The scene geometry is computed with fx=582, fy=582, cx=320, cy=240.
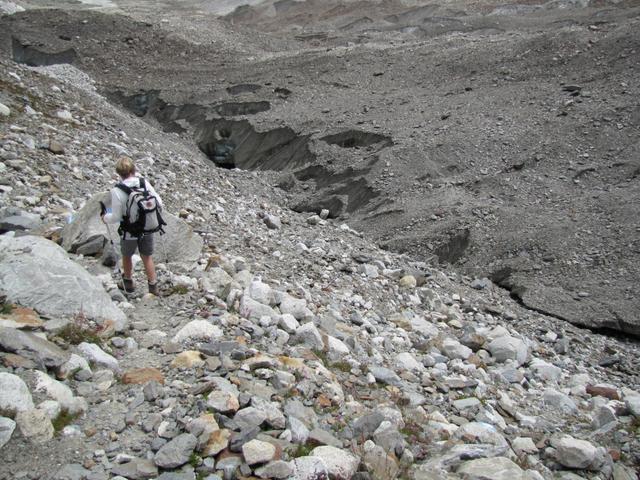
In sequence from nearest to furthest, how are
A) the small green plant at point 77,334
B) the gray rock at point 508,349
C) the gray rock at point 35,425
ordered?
the gray rock at point 35,425
the small green plant at point 77,334
the gray rock at point 508,349

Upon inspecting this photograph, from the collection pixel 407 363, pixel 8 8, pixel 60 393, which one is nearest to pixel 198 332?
pixel 60 393

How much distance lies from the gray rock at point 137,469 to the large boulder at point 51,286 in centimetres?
198

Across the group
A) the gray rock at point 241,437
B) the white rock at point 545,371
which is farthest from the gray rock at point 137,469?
the white rock at point 545,371

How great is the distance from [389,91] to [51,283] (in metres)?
15.4

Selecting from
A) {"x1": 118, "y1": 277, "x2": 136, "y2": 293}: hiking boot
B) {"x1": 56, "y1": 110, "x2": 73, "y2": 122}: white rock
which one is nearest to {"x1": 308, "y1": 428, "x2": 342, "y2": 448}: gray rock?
{"x1": 118, "y1": 277, "x2": 136, "y2": 293}: hiking boot

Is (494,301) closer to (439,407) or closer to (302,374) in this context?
(439,407)

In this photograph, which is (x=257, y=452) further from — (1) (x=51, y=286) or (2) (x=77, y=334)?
(1) (x=51, y=286)

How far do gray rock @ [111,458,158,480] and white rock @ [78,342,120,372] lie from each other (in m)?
1.22

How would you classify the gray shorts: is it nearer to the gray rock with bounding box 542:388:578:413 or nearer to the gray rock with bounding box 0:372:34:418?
the gray rock with bounding box 0:372:34:418

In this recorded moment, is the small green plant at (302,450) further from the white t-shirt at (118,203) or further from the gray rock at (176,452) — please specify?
the white t-shirt at (118,203)

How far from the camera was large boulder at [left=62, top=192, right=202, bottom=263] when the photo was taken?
695cm

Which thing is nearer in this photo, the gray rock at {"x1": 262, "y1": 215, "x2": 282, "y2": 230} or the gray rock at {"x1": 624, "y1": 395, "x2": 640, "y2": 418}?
the gray rock at {"x1": 624, "y1": 395, "x2": 640, "y2": 418}

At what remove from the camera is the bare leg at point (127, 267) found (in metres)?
6.24

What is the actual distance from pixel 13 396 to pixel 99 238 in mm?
3357
